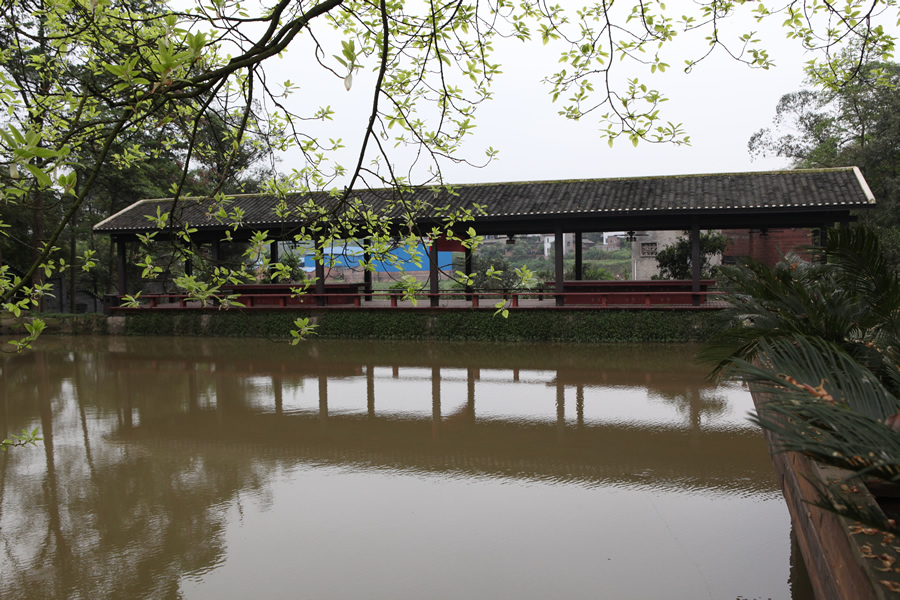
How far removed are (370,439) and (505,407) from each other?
6.35 feet

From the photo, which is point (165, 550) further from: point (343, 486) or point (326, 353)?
point (326, 353)

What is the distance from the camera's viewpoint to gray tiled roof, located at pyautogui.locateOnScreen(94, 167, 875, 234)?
12.8 metres

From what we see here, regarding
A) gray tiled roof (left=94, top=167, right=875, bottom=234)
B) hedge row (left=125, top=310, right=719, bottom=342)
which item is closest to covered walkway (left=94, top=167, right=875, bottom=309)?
gray tiled roof (left=94, top=167, right=875, bottom=234)

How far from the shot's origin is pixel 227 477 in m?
5.13

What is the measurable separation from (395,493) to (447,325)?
9.59 m

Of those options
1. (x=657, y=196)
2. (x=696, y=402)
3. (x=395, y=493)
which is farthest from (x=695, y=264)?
(x=395, y=493)

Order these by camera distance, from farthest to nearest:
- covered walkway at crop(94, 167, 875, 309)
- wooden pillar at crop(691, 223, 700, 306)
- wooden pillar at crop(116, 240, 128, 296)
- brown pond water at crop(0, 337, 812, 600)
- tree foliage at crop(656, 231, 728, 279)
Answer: tree foliage at crop(656, 231, 728, 279), wooden pillar at crop(116, 240, 128, 296), wooden pillar at crop(691, 223, 700, 306), covered walkway at crop(94, 167, 875, 309), brown pond water at crop(0, 337, 812, 600)

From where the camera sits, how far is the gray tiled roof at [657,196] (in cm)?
1280

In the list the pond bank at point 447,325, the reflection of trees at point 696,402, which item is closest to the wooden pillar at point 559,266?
the pond bank at point 447,325

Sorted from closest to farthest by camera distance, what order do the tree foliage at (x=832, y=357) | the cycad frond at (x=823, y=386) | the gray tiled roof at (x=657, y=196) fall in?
the tree foliage at (x=832, y=357)
the cycad frond at (x=823, y=386)
the gray tiled roof at (x=657, y=196)

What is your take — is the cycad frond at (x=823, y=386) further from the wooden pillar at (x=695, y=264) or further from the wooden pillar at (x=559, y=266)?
the wooden pillar at (x=559, y=266)

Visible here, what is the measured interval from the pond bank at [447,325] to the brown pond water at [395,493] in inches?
170

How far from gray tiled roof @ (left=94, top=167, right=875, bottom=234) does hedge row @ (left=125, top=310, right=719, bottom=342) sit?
6.84 ft

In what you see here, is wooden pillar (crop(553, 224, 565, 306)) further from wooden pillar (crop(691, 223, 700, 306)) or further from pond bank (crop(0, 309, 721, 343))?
wooden pillar (crop(691, 223, 700, 306))
